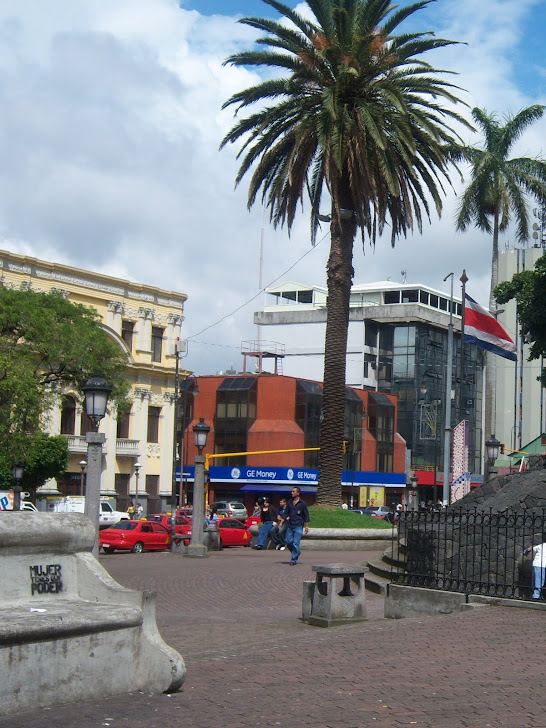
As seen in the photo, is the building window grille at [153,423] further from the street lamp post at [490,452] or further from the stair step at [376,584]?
the stair step at [376,584]

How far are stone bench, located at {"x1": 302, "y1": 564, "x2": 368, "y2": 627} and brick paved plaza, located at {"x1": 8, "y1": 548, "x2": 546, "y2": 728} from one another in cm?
28

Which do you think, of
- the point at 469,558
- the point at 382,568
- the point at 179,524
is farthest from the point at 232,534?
the point at 469,558

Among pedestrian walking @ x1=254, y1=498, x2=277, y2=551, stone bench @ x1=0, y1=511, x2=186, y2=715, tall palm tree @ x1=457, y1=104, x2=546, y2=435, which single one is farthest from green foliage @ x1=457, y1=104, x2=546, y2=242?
stone bench @ x1=0, y1=511, x2=186, y2=715

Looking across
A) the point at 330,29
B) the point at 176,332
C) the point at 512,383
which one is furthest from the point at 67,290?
the point at 512,383

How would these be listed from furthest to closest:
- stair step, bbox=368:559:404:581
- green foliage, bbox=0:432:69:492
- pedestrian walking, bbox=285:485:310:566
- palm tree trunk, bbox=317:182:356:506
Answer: green foliage, bbox=0:432:69:492 → palm tree trunk, bbox=317:182:356:506 → pedestrian walking, bbox=285:485:310:566 → stair step, bbox=368:559:404:581

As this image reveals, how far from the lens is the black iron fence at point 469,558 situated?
12.3 meters

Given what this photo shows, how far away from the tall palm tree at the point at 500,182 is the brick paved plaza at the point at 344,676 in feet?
115

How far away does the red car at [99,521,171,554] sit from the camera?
3266cm

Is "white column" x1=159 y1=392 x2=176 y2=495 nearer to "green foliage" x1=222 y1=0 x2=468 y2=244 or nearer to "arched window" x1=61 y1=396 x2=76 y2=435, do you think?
"arched window" x1=61 y1=396 x2=76 y2=435

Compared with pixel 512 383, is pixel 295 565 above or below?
below

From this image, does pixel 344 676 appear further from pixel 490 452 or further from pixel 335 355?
pixel 490 452

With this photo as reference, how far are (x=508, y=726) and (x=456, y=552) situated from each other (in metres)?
7.06

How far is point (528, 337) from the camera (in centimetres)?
3306

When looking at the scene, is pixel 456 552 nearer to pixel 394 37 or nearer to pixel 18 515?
pixel 18 515
